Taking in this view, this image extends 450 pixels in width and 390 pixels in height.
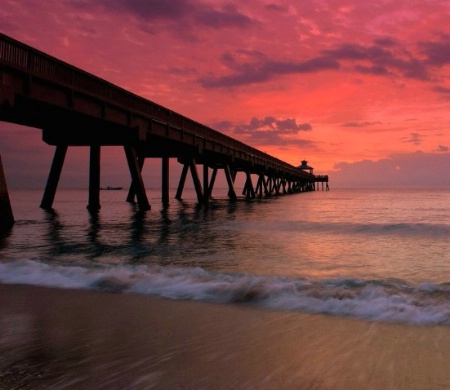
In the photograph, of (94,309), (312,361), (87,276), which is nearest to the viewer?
(312,361)

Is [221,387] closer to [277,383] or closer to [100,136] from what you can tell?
[277,383]

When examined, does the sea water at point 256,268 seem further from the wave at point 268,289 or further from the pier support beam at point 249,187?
the pier support beam at point 249,187

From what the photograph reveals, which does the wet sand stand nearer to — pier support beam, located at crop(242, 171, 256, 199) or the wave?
the wave

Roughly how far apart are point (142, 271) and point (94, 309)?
233 centimetres

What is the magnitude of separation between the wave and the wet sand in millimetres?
391

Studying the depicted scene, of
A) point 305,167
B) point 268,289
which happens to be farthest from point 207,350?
point 305,167

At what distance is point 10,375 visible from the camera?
278cm

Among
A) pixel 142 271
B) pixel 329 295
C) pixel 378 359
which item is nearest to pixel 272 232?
pixel 142 271

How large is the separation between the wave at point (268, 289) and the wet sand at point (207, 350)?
1.28ft

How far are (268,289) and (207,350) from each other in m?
2.18

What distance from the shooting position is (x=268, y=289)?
5379 mm

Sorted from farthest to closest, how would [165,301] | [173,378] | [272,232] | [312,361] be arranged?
[272,232] → [165,301] → [312,361] → [173,378]

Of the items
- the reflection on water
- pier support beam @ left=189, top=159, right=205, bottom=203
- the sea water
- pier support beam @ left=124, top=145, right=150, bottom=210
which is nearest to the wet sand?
the sea water

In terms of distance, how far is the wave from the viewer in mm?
4535
